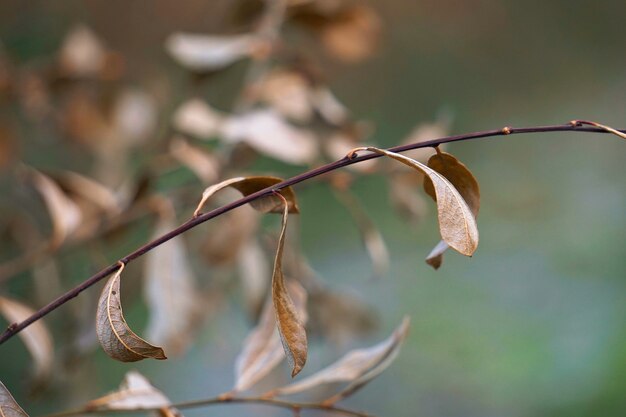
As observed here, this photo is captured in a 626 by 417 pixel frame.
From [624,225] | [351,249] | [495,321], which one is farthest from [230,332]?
[624,225]

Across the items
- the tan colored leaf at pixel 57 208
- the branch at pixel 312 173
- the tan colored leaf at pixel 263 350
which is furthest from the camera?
the tan colored leaf at pixel 57 208

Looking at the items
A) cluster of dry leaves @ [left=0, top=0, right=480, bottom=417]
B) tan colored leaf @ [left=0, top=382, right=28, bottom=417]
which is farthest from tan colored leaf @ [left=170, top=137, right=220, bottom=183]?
tan colored leaf @ [left=0, top=382, right=28, bottom=417]

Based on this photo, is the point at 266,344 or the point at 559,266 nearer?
the point at 266,344

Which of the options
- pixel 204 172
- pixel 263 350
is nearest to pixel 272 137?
pixel 204 172

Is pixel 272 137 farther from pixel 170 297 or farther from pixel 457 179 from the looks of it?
pixel 457 179

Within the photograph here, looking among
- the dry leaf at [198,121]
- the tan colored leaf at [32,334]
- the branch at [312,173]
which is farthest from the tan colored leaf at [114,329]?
Answer: the dry leaf at [198,121]

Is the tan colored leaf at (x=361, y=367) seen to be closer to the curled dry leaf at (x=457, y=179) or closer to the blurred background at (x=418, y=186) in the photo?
the curled dry leaf at (x=457, y=179)

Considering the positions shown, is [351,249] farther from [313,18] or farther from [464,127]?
[313,18]
